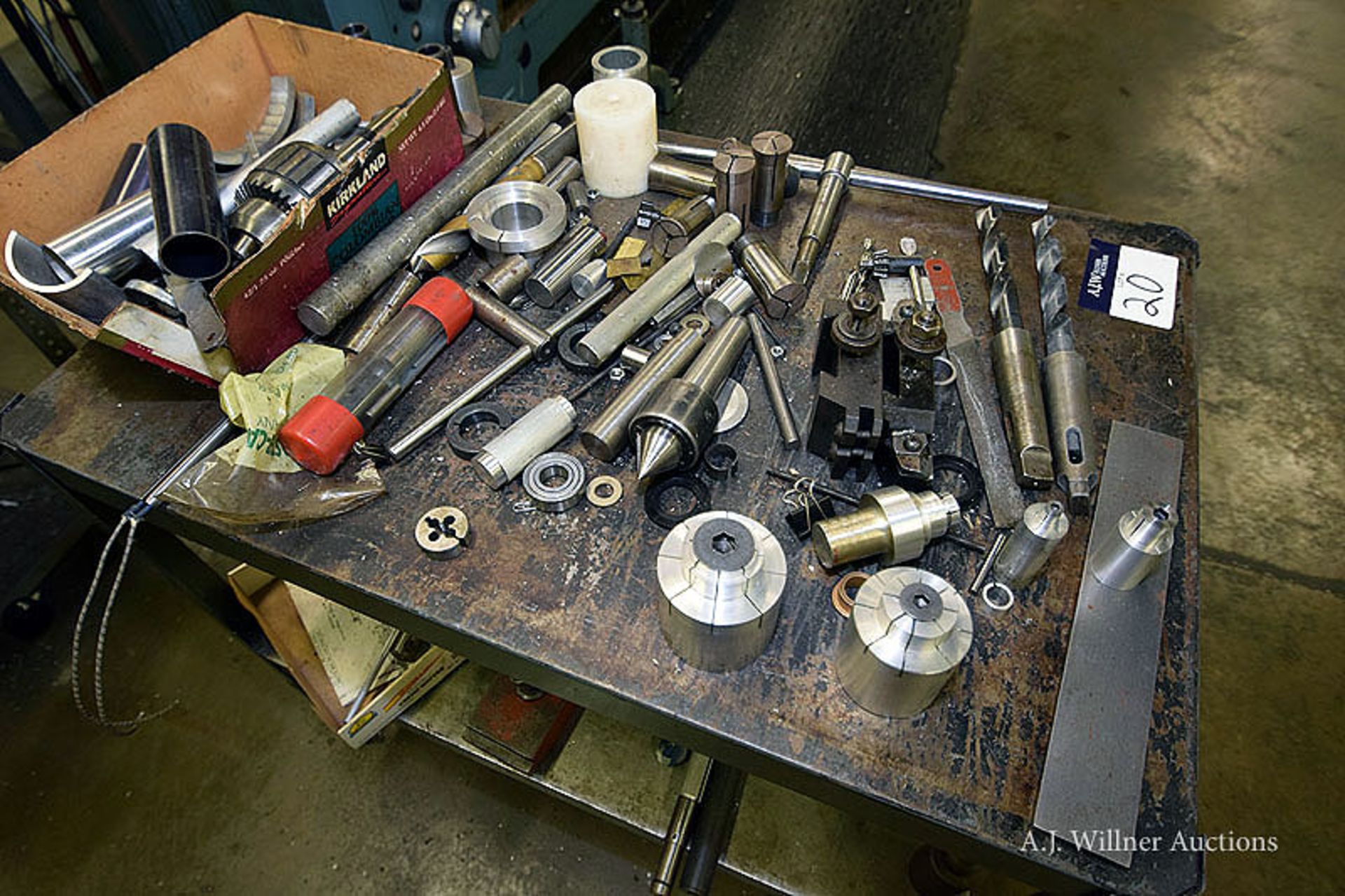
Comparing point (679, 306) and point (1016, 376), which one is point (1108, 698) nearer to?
point (1016, 376)

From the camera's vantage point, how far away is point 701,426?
1.05 metres

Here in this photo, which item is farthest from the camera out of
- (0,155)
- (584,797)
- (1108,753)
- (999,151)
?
(999,151)

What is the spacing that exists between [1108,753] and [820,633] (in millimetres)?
331

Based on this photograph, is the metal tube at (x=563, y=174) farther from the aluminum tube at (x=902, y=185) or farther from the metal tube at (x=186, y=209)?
the metal tube at (x=186, y=209)

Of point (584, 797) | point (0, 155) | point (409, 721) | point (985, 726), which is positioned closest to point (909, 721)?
point (985, 726)

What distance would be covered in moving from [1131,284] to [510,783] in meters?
1.66

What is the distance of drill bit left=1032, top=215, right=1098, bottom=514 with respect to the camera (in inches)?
41.8

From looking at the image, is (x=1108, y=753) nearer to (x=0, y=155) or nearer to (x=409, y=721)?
(x=409, y=721)

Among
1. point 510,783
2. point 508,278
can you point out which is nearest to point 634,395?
point 508,278

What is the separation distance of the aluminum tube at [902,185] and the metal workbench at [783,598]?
0.62 feet

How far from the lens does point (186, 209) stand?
3.79 feet

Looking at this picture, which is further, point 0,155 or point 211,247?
point 0,155

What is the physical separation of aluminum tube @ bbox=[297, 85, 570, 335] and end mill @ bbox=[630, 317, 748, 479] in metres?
0.52

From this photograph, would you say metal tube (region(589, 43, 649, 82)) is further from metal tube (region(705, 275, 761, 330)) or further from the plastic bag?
the plastic bag
